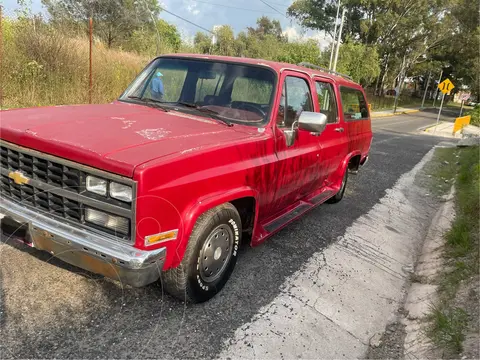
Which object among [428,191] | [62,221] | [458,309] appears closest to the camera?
[62,221]

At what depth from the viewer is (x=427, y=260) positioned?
4574 mm

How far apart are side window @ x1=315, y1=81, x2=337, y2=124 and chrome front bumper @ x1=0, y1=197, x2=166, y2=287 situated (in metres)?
3.05

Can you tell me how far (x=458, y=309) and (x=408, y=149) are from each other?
466 inches

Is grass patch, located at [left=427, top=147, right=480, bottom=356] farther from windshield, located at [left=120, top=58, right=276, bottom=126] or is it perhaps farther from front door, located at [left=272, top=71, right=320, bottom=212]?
windshield, located at [left=120, top=58, right=276, bottom=126]

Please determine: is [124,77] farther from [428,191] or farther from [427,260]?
[427,260]

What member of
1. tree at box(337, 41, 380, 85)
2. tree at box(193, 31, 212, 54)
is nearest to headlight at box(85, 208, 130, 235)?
tree at box(193, 31, 212, 54)

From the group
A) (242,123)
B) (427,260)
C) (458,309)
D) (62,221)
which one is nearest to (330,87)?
(242,123)

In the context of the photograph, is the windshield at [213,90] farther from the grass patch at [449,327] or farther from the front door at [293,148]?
the grass patch at [449,327]

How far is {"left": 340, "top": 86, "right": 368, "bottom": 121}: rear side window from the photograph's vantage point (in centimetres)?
557

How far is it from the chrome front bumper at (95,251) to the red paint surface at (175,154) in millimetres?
102

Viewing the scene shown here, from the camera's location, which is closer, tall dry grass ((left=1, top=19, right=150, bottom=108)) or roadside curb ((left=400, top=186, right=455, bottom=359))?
roadside curb ((left=400, top=186, right=455, bottom=359))

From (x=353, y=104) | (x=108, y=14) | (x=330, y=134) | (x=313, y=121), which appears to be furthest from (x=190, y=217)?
(x=108, y=14)

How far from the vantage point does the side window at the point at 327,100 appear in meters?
4.73

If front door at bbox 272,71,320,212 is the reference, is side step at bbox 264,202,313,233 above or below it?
below
